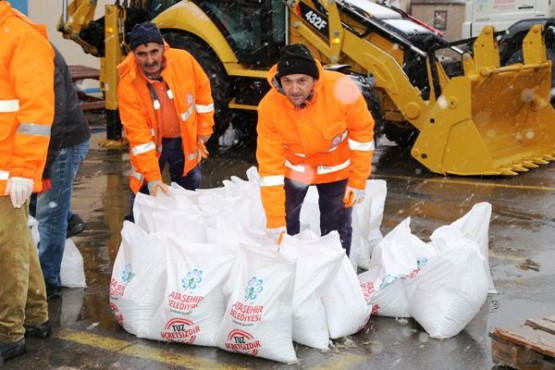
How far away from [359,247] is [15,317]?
7.03 feet

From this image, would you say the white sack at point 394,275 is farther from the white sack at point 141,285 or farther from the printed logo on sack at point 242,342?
the white sack at point 141,285

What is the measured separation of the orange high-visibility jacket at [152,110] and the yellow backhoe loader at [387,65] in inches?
123

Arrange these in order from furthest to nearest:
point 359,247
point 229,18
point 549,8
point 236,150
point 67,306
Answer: point 549,8
point 236,150
point 229,18
point 359,247
point 67,306

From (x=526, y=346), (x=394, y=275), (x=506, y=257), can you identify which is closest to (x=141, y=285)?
(x=394, y=275)

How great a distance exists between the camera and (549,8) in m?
12.6

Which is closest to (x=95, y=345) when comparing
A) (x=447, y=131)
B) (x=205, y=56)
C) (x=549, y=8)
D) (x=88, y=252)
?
(x=88, y=252)

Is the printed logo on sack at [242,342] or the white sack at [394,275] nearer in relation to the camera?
the printed logo on sack at [242,342]

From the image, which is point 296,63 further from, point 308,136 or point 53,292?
point 53,292

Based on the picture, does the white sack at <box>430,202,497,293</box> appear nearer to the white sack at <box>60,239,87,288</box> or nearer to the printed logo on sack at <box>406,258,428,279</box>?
the printed logo on sack at <box>406,258,428,279</box>

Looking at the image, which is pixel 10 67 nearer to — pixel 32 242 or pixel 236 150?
pixel 32 242

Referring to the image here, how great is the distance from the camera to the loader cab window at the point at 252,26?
30.7 ft

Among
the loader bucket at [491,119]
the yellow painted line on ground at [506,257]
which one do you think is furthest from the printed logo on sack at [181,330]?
the loader bucket at [491,119]

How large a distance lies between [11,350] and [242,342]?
1.06 metres

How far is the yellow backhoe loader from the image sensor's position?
8.19m
